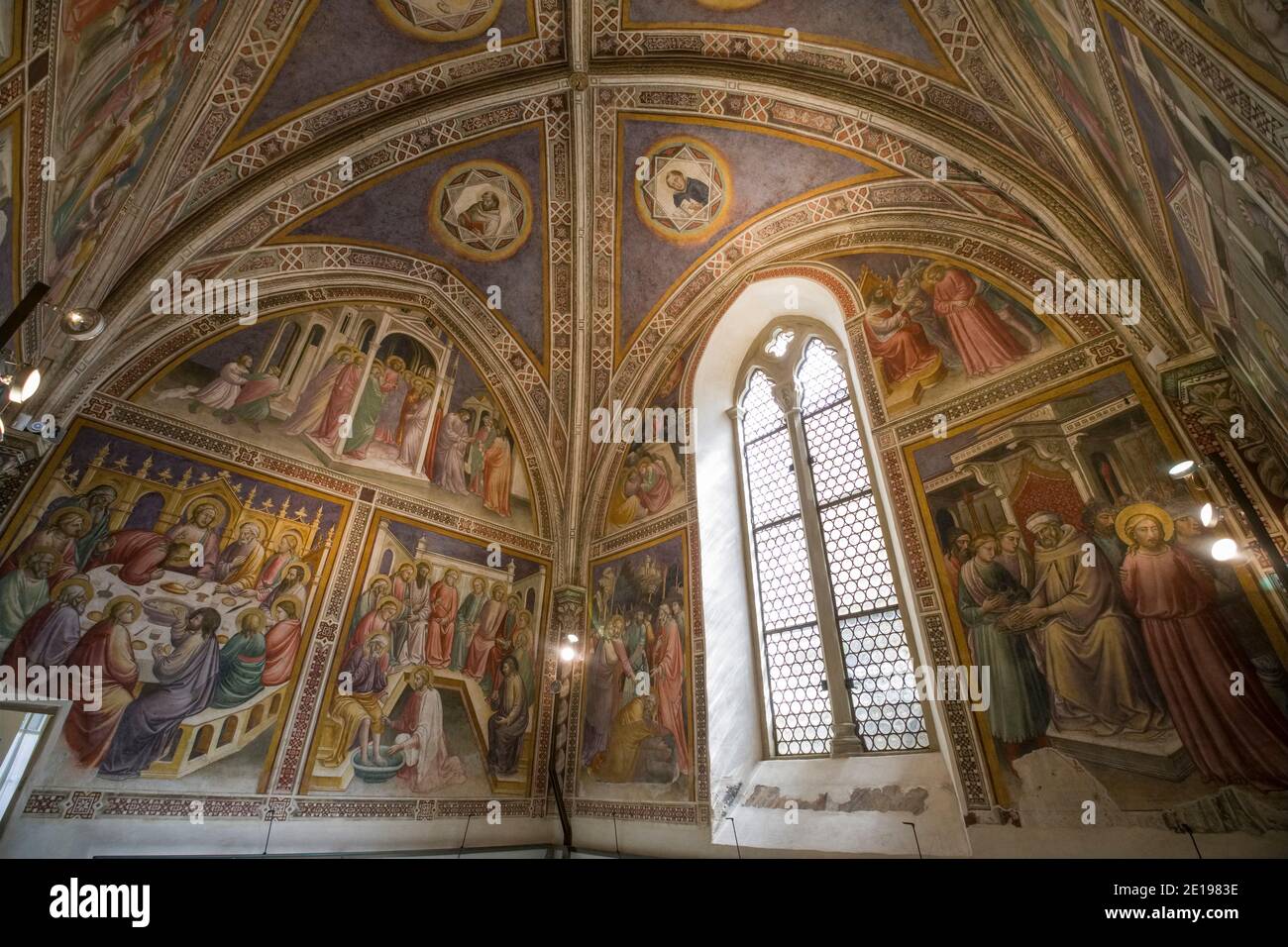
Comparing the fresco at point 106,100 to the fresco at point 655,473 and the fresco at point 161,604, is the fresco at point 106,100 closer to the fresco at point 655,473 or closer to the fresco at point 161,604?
the fresco at point 161,604

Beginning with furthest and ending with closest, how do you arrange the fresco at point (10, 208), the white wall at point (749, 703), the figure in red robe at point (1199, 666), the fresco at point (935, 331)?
the fresco at point (935, 331), the white wall at point (749, 703), the figure in red robe at point (1199, 666), the fresco at point (10, 208)

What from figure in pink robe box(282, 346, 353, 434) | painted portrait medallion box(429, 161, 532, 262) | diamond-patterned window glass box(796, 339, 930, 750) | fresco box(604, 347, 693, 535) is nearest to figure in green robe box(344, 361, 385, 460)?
figure in pink robe box(282, 346, 353, 434)

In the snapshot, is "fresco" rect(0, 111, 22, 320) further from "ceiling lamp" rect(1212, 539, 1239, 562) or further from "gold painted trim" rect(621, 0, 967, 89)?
"ceiling lamp" rect(1212, 539, 1239, 562)

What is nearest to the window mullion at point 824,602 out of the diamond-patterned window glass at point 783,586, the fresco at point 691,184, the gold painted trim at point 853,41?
the diamond-patterned window glass at point 783,586

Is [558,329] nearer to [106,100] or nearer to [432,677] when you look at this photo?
[432,677]

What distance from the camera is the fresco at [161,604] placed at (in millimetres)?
6254

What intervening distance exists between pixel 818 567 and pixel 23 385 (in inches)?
300

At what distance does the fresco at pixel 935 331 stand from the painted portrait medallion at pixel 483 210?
526 cm

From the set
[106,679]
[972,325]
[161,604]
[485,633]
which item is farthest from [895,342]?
[106,679]

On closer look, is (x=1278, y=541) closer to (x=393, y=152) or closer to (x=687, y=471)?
(x=687, y=471)

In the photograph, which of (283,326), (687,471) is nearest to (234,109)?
(283,326)

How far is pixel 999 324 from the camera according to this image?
6.79 m

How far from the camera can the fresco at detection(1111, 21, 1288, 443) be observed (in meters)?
2.99
